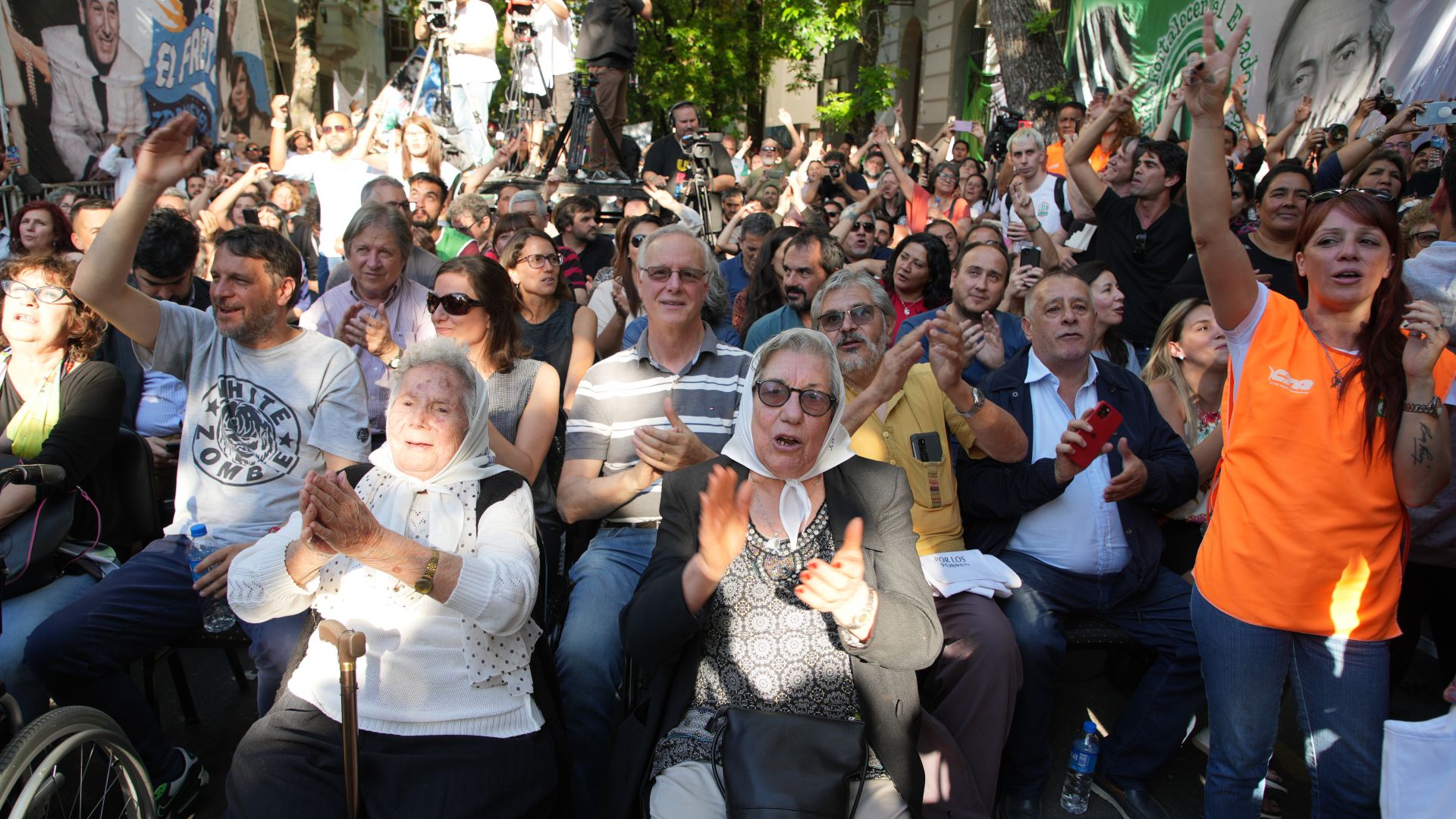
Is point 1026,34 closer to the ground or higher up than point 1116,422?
higher up

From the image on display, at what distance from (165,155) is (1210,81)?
2.92m

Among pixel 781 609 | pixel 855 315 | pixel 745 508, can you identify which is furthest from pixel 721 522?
pixel 855 315

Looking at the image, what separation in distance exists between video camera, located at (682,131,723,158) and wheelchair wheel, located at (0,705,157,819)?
784cm

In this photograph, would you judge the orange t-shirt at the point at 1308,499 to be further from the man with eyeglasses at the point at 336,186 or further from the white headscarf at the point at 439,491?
the man with eyeglasses at the point at 336,186

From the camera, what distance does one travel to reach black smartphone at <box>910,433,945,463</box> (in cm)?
330

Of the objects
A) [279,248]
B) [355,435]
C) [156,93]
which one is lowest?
[355,435]

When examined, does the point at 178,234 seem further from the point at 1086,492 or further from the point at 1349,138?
the point at 1349,138

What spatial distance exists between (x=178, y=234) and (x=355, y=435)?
66.4 inches

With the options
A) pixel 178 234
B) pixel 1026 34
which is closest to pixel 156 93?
pixel 178 234

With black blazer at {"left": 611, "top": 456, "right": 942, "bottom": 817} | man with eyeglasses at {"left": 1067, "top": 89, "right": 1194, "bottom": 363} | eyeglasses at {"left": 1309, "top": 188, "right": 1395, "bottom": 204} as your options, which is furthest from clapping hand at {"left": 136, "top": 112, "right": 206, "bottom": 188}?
man with eyeglasses at {"left": 1067, "top": 89, "right": 1194, "bottom": 363}

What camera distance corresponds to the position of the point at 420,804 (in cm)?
230

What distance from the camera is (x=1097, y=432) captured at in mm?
3049

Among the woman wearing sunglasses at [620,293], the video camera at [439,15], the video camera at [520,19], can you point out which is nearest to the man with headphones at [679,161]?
the video camera at [520,19]

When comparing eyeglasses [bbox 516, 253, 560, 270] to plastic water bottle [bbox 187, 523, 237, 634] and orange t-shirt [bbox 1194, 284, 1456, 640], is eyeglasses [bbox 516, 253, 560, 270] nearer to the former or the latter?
plastic water bottle [bbox 187, 523, 237, 634]
